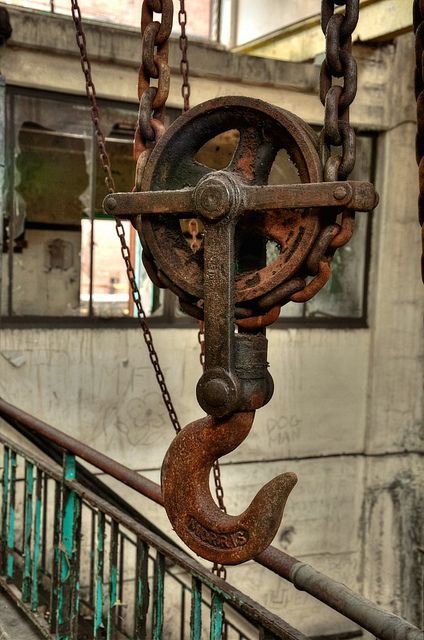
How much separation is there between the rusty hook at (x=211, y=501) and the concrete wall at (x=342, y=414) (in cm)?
549

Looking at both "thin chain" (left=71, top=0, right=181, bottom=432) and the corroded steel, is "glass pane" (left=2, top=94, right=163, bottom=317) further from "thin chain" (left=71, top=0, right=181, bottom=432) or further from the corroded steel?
the corroded steel

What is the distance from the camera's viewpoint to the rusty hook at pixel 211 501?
1.59 metres

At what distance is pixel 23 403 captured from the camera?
680 centimetres

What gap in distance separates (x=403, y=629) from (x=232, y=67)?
20.7 ft

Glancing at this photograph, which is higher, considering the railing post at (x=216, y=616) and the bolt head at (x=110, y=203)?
the bolt head at (x=110, y=203)

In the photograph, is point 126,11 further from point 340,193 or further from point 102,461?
point 340,193

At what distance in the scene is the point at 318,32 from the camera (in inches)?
312

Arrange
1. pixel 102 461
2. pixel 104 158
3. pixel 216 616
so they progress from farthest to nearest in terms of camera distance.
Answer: pixel 104 158 < pixel 102 461 < pixel 216 616

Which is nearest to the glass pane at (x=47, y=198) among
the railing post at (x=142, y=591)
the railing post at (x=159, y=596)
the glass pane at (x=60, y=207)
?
the glass pane at (x=60, y=207)

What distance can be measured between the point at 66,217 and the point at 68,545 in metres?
4.21

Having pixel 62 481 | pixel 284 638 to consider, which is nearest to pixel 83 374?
pixel 62 481

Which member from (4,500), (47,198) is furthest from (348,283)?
(4,500)

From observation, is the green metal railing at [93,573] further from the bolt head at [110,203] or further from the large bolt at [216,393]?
the bolt head at [110,203]

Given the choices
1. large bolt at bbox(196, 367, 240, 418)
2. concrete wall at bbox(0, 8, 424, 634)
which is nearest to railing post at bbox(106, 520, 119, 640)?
large bolt at bbox(196, 367, 240, 418)
